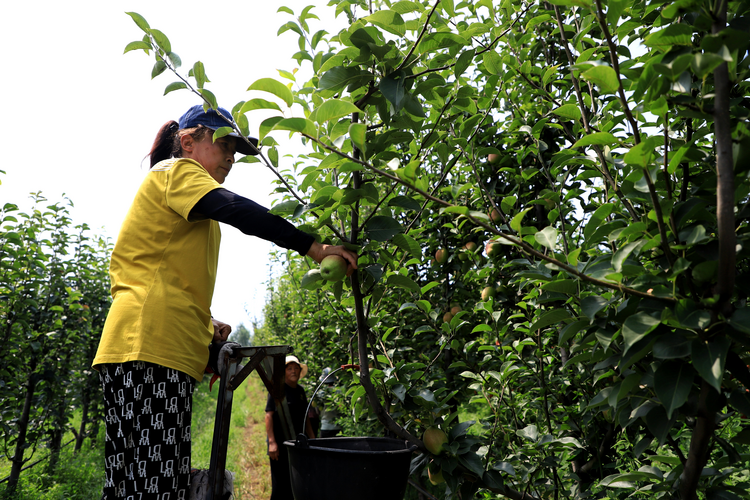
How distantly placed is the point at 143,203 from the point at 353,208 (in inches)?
32.3

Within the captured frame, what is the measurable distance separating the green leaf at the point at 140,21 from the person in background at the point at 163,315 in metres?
0.42

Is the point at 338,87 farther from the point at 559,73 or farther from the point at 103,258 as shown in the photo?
the point at 103,258

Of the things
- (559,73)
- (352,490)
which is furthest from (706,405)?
(559,73)

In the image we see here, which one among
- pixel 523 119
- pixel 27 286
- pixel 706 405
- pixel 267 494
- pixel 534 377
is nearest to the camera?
pixel 706 405

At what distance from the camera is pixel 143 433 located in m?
1.50

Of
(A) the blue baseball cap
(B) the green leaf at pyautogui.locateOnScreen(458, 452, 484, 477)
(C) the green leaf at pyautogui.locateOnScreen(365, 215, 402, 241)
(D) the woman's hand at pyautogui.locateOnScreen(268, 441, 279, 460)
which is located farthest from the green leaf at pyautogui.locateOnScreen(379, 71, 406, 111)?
(D) the woman's hand at pyautogui.locateOnScreen(268, 441, 279, 460)

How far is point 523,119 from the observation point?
2.19m

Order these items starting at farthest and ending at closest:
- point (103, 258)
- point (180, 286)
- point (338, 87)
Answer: point (103, 258), point (180, 286), point (338, 87)

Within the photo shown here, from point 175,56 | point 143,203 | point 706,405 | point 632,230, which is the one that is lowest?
point 706,405

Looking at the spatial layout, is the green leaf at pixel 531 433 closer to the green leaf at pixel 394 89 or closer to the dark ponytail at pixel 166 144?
the green leaf at pixel 394 89

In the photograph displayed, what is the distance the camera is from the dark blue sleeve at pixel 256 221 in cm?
141

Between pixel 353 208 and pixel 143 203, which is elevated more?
pixel 143 203

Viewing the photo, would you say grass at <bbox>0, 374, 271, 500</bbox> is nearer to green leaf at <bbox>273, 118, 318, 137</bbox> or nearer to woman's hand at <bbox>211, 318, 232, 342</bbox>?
woman's hand at <bbox>211, 318, 232, 342</bbox>

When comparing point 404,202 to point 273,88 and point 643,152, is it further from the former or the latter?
point 643,152
